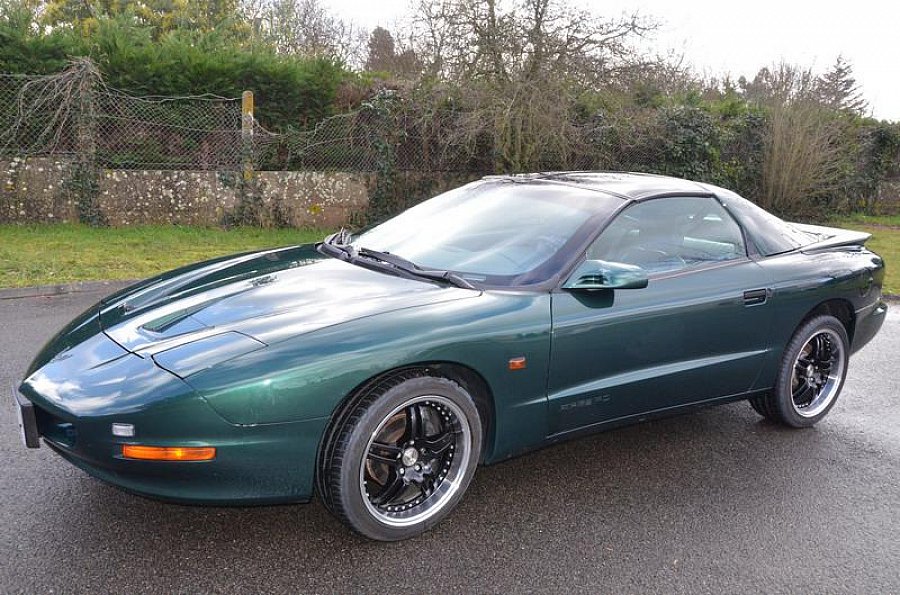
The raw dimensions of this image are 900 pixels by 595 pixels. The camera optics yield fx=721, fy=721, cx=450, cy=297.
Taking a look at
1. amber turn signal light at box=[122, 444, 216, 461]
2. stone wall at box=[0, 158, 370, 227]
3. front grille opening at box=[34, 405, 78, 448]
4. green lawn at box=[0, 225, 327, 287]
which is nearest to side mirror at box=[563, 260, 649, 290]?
amber turn signal light at box=[122, 444, 216, 461]

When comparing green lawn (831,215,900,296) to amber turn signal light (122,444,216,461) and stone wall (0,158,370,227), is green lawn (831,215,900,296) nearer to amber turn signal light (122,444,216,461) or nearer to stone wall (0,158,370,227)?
stone wall (0,158,370,227)

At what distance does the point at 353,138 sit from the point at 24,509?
976cm

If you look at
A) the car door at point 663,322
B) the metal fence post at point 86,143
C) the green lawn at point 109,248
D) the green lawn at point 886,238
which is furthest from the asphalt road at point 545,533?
the metal fence post at point 86,143

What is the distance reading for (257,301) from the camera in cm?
309

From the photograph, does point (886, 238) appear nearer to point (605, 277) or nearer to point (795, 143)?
point (795, 143)

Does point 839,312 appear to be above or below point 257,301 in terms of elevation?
below

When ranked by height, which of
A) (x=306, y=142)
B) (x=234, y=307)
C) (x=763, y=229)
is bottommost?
(x=234, y=307)

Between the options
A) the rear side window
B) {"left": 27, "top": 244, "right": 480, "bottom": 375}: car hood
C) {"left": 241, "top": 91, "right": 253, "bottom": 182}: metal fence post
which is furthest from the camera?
{"left": 241, "top": 91, "right": 253, "bottom": 182}: metal fence post

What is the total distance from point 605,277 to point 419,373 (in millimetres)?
957

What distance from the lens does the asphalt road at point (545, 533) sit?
259 centimetres

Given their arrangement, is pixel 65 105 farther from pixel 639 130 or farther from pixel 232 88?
pixel 639 130

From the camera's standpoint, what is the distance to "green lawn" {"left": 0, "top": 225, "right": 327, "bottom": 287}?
7.64 metres

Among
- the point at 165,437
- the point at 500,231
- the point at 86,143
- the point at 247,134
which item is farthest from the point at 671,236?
the point at 86,143

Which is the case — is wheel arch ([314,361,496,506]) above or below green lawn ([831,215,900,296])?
above
